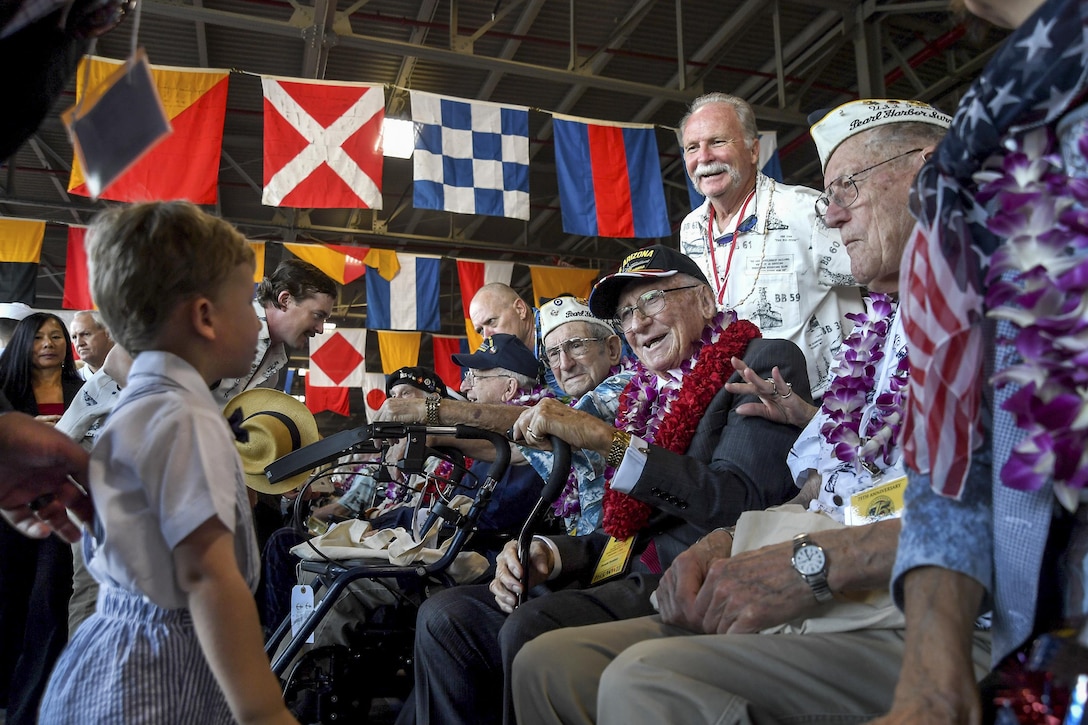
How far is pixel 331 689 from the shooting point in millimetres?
2742

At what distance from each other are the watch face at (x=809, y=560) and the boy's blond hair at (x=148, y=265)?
988 millimetres

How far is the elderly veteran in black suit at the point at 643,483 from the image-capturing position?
1869 mm

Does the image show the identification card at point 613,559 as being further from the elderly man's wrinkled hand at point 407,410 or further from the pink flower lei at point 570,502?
the elderly man's wrinkled hand at point 407,410

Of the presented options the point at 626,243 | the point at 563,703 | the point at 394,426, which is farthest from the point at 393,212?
the point at 563,703

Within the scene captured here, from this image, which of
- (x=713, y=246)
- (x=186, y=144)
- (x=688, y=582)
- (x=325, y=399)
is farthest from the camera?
(x=325, y=399)

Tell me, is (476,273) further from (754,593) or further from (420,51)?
(754,593)

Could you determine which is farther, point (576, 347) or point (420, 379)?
point (576, 347)

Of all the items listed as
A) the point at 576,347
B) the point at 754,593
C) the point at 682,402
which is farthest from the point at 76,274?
the point at 754,593

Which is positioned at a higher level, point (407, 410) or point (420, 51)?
point (420, 51)

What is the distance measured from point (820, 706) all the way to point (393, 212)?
12.8m

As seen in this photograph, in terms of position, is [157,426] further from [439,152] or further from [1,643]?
[439,152]

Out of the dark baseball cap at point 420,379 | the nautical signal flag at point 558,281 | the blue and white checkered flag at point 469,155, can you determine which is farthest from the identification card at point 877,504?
the nautical signal flag at point 558,281

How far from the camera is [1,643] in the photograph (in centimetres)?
330

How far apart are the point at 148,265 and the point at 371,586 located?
87.4 inches
